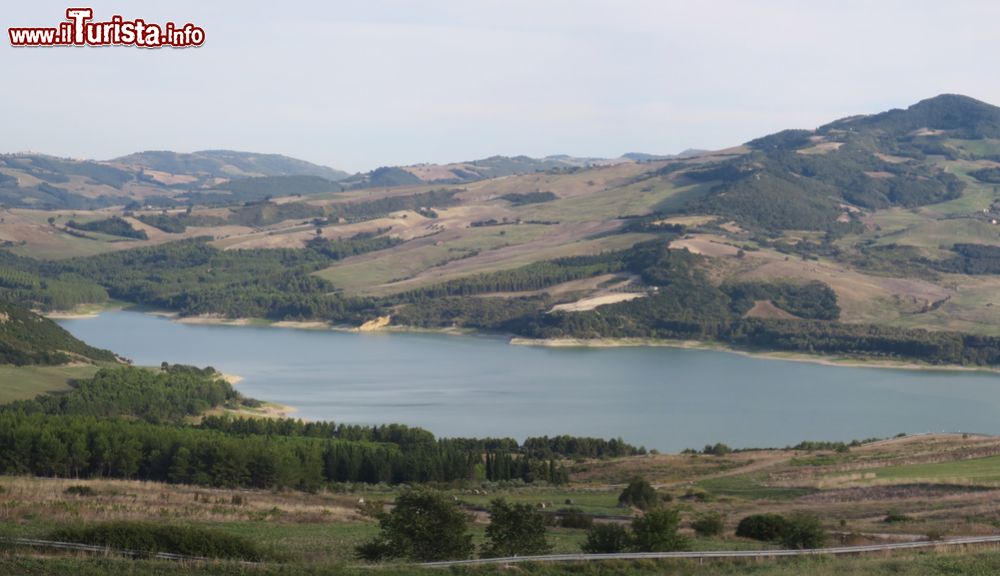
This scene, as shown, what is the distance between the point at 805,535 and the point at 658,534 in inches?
133

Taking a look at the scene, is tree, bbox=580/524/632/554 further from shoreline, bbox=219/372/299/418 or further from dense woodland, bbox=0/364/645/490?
shoreline, bbox=219/372/299/418

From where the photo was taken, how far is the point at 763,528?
2467 cm

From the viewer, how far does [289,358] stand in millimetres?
112875

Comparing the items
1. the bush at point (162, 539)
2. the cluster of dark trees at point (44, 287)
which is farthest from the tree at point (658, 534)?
the cluster of dark trees at point (44, 287)

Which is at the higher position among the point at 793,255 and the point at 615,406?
the point at 793,255

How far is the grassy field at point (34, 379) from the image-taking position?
222ft

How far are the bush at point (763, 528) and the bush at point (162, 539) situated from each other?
1030 centimetres

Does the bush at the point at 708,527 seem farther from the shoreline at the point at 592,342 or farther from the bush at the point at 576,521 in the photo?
the shoreline at the point at 592,342

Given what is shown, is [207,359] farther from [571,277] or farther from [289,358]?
[571,277]

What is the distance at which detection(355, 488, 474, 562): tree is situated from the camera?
20609mm

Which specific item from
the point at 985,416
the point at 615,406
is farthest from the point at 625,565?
the point at 985,416

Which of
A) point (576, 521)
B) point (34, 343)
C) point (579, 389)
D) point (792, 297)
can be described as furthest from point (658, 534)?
point (792, 297)

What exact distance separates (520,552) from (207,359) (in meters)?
91.5

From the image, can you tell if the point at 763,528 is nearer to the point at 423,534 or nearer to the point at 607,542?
the point at 607,542
